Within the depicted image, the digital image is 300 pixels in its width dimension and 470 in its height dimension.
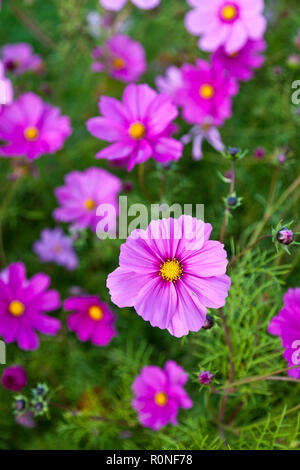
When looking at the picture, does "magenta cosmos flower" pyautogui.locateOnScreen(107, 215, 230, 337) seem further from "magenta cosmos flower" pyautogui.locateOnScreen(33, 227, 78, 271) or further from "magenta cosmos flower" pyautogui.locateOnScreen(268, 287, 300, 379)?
"magenta cosmos flower" pyautogui.locateOnScreen(33, 227, 78, 271)

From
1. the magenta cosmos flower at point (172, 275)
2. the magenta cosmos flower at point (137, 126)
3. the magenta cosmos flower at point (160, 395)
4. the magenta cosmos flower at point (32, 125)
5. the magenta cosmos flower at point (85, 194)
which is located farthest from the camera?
the magenta cosmos flower at point (85, 194)

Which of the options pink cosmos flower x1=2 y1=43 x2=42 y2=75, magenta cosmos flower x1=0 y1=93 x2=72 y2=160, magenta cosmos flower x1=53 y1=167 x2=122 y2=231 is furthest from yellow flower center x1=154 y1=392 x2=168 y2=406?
pink cosmos flower x1=2 y1=43 x2=42 y2=75

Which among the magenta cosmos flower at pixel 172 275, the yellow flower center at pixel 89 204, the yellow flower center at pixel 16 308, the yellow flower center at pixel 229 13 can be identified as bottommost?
the yellow flower center at pixel 16 308

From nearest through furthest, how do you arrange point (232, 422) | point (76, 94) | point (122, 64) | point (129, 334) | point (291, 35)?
1. point (232, 422)
2. point (129, 334)
3. point (122, 64)
4. point (291, 35)
5. point (76, 94)

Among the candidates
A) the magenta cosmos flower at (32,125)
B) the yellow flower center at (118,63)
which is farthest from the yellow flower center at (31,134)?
the yellow flower center at (118,63)

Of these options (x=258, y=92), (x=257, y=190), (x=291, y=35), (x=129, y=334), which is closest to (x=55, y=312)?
(x=129, y=334)

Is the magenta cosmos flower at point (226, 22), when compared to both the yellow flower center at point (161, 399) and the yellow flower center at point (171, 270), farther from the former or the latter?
the yellow flower center at point (161, 399)
